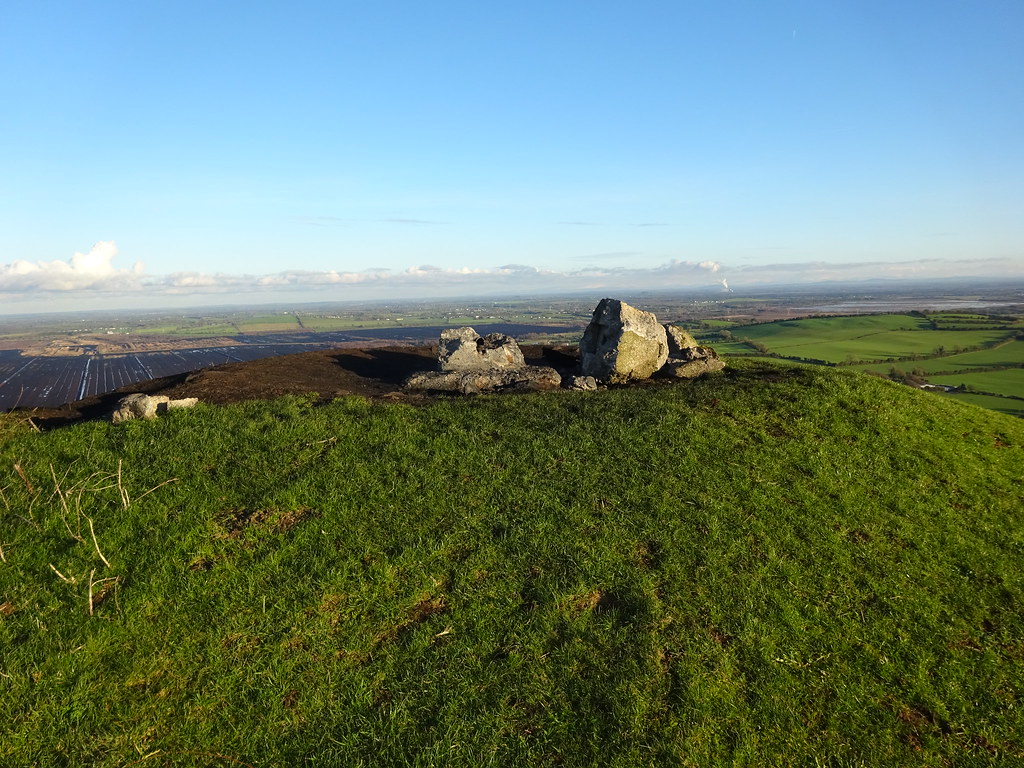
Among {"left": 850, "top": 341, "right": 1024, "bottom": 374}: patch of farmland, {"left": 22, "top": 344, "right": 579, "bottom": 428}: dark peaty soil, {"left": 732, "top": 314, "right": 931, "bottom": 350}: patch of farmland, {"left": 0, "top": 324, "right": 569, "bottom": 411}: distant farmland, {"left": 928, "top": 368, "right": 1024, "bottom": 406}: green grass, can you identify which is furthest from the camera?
{"left": 732, "top": 314, "right": 931, "bottom": 350}: patch of farmland

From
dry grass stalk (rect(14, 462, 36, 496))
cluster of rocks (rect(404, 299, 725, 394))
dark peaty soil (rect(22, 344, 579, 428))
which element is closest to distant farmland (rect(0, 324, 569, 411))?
dark peaty soil (rect(22, 344, 579, 428))

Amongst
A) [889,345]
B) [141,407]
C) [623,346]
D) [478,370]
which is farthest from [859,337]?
[141,407]

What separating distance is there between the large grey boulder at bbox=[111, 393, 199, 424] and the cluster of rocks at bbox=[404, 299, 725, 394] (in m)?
8.69

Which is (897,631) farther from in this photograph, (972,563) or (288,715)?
(288,715)

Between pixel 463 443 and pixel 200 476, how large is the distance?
6.88 meters

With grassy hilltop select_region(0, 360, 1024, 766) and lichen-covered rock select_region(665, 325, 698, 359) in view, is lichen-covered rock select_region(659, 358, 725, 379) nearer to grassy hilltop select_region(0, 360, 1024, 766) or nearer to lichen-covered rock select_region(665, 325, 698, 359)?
lichen-covered rock select_region(665, 325, 698, 359)

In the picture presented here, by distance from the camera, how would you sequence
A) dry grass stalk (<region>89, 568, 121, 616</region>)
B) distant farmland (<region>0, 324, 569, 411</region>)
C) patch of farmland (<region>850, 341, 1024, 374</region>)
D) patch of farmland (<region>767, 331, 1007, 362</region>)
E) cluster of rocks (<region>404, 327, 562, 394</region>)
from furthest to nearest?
1. patch of farmland (<region>767, 331, 1007, 362</region>)
2. patch of farmland (<region>850, 341, 1024, 374</region>)
3. distant farmland (<region>0, 324, 569, 411</region>)
4. cluster of rocks (<region>404, 327, 562, 394</region>)
5. dry grass stalk (<region>89, 568, 121, 616</region>)

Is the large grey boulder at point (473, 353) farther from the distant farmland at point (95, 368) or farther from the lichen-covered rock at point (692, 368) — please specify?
the distant farmland at point (95, 368)

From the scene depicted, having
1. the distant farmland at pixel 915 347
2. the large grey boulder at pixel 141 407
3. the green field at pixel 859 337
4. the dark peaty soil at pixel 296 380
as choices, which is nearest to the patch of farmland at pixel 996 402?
the distant farmland at pixel 915 347

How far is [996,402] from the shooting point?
50062mm

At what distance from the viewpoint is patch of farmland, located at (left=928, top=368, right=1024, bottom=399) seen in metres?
55.2

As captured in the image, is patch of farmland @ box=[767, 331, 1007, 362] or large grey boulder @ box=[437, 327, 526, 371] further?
patch of farmland @ box=[767, 331, 1007, 362]

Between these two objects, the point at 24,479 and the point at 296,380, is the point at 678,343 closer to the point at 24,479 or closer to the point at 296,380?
the point at 296,380

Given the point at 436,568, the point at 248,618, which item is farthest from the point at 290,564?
the point at 436,568
